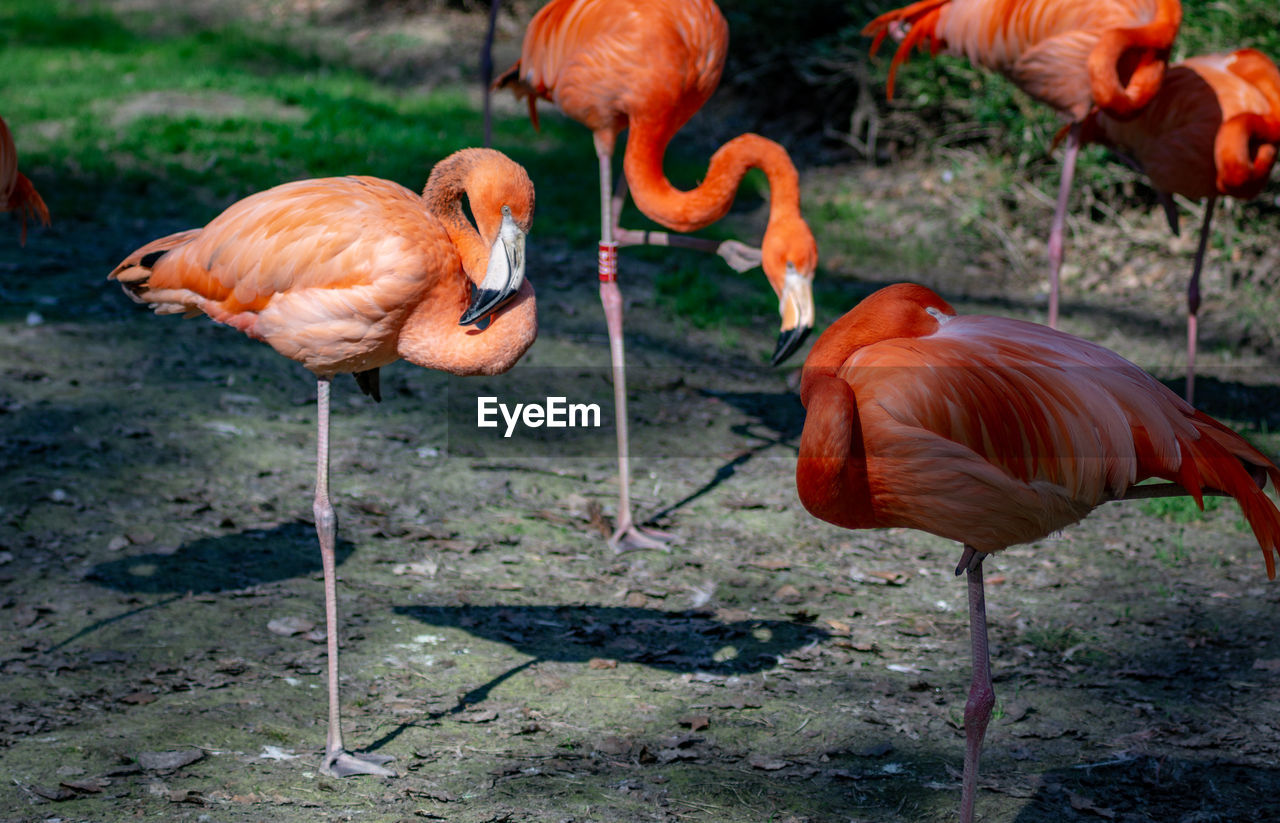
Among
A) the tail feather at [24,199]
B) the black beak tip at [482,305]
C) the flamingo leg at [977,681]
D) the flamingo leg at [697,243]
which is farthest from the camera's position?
the flamingo leg at [697,243]

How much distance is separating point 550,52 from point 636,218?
349 centimetres

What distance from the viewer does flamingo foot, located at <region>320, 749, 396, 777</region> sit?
306 cm

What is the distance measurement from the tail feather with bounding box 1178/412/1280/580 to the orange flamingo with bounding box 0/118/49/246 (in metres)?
3.99

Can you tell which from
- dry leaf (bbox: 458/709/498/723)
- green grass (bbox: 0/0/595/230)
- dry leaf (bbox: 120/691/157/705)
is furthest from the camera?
green grass (bbox: 0/0/595/230)

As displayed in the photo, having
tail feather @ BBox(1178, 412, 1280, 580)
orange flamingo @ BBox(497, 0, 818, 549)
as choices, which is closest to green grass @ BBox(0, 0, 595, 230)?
orange flamingo @ BBox(497, 0, 818, 549)

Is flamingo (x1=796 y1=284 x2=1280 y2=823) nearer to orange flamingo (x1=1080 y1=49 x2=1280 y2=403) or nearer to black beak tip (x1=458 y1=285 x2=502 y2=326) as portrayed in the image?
black beak tip (x1=458 y1=285 x2=502 y2=326)

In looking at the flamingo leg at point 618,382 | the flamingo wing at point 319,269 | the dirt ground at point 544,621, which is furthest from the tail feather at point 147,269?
the flamingo leg at point 618,382

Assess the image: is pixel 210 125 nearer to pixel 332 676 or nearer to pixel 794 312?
pixel 794 312

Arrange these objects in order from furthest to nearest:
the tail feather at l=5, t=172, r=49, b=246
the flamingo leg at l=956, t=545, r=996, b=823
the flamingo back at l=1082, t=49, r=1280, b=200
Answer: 1. the flamingo back at l=1082, t=49, r=1280, b=200
2. the tail feather at l=5, t=172, r=49, b=246
3. the flamingo leg at l=956, t=545, r=996, b=823

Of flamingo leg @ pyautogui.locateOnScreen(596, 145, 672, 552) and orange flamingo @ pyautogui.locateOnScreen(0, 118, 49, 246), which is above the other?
orange flamingo @ pyautogui.locateOnScreen(0, 118, 49, 246)

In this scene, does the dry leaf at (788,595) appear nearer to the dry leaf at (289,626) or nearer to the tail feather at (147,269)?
the dry leaf at (289,626)

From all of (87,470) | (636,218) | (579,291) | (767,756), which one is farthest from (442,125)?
(767,756)

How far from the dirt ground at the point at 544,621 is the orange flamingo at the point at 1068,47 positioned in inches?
68.0

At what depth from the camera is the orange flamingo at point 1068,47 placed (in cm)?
543
